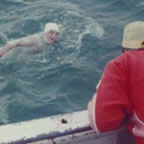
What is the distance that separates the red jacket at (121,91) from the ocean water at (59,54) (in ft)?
9.54

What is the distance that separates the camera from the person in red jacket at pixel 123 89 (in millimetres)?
1823

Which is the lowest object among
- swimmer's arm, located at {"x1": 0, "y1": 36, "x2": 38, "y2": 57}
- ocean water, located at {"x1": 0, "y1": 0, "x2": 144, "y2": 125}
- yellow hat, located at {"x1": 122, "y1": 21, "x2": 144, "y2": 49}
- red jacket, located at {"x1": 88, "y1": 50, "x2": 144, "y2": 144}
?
ocean water, located at {"x1": 0, "y1": 0, "x2": 144, "y2": 125}

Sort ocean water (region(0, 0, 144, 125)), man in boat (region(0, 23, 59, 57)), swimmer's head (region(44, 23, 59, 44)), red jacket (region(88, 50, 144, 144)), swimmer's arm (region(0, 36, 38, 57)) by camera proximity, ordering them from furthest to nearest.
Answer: swimmer's head (region(44, 23, 59, 44)) → man in boat (region(0, 23, 59, 57)) → swimmer's arm (region(0, 36, 38, 57)) → ocean water (region(0, 0, 144, 125)) → red jacket (region(88, 50, 144, 144))

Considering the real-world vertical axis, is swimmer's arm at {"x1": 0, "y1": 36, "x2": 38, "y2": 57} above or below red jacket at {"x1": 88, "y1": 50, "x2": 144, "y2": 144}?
below

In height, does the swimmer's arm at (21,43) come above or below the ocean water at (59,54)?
above

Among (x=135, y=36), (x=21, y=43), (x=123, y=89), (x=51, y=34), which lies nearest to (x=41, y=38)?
(x=51, y=34)

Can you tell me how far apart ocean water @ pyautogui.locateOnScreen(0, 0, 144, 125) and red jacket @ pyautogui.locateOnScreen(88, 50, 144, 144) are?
2.91m

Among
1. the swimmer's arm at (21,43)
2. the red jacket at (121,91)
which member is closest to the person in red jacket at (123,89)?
the red jacket at (121,91)

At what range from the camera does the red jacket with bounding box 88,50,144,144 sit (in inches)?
71.7

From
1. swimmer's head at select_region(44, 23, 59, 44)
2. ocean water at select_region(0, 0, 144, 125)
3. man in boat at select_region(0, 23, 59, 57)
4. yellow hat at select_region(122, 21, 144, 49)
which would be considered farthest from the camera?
swimmer's head at select_region(44, 23, 59, 44)

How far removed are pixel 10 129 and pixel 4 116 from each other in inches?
97.2

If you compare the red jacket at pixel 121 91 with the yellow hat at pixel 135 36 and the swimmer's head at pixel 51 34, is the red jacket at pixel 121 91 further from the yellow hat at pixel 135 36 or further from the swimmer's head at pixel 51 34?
the swimmer's head at pixel 51 34

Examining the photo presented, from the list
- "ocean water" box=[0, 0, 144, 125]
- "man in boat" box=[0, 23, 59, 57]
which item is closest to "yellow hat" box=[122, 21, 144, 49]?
"ocean water" box=[0, 0, 144, 125]

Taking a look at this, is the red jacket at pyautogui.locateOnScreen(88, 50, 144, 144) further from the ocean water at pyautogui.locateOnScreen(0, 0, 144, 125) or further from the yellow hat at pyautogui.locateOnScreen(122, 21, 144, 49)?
the ocean water at pyautogui.locateOnScreen(0, 0, 144, 125)
